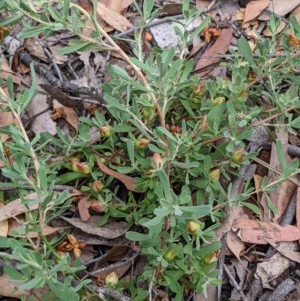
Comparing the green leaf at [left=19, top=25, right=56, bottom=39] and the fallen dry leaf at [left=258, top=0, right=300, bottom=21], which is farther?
the fallen dry leaf at [left=258, top=0, right=300, bottom=21]

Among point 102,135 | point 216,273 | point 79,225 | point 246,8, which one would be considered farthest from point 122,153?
point 246,8

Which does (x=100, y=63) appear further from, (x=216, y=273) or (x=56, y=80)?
(x=216, y=273)

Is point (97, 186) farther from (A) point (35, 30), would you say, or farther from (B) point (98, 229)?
(A) point (35, 30)

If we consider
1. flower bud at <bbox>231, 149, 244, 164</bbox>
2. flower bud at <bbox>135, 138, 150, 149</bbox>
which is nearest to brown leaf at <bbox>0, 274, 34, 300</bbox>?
flower bud at <bbox>135, 138, 150, 149</bbox>

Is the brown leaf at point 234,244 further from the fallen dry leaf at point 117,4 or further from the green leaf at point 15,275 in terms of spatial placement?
the fallen dry leaf at point 117,4

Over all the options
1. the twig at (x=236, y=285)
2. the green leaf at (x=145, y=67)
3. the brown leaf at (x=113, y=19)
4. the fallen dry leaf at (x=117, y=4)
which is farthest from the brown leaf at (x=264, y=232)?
the fallen dry leaf at (x=117, y=4)

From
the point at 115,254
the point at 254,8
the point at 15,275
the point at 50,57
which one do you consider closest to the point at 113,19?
the point at 50,57

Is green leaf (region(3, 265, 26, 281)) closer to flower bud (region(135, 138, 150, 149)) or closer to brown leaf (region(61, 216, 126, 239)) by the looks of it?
brown leaf (region(61, 216, 126, 239))
